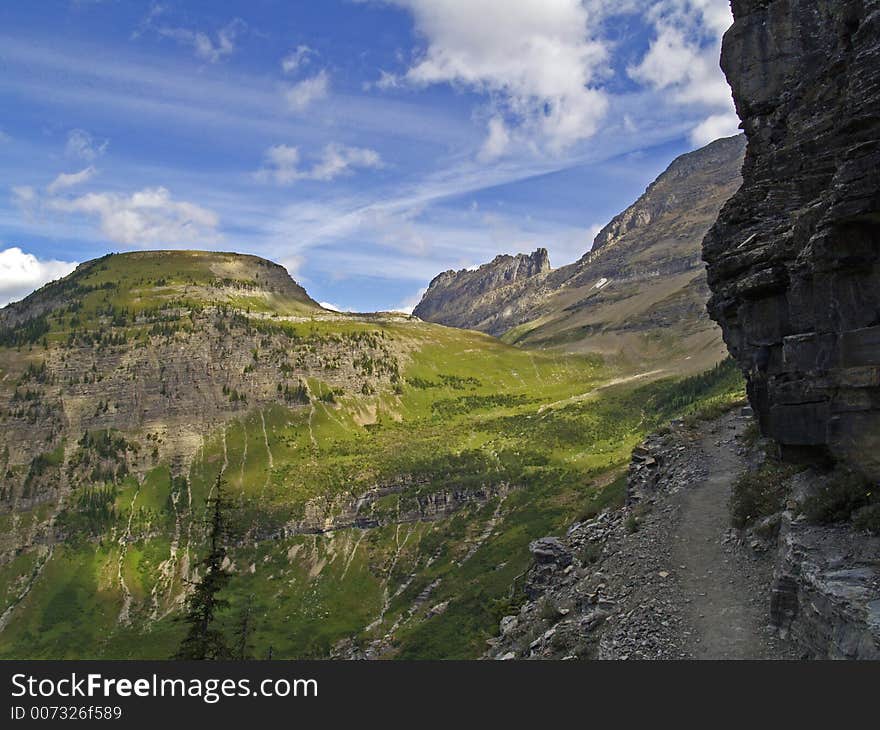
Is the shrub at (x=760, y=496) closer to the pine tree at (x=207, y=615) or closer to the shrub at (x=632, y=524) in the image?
the shrub at (x=632, y=524)

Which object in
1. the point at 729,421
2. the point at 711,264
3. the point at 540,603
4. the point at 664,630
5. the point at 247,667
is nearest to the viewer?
the point at 247,667

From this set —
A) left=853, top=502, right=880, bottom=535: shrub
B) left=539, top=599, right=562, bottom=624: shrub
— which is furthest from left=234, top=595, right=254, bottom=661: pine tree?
left=853, top=502, right=880, bottom=535: shrub

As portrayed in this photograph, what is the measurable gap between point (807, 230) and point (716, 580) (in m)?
15.0

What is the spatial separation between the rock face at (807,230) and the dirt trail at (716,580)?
553 cm

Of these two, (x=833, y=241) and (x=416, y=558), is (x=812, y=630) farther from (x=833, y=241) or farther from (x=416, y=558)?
(x=416, y=558)

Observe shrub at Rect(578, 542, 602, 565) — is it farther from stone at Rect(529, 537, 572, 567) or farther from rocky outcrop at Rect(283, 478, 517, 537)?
rocky outcrop at Rect(283, 478, 517, 537)

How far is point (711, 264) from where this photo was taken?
118ft

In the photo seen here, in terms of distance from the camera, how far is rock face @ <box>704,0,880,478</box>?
67.2ft

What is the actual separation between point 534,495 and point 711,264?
113 metres

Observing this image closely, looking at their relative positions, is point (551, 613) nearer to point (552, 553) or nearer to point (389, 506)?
point (552, 553)

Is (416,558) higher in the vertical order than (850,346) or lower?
lower

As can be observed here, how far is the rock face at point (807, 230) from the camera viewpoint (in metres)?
20.5

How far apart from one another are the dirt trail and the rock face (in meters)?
5.53

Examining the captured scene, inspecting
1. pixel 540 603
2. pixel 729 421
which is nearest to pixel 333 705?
pixel 540 603
